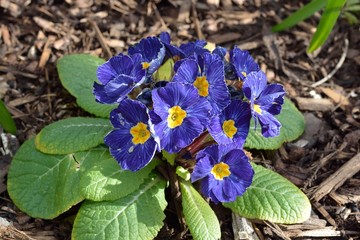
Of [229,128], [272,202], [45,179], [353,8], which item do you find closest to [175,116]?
[229,128]

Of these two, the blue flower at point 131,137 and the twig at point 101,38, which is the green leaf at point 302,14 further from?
the blue flower at point 131,137

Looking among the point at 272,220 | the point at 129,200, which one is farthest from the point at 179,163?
the point at 272,220

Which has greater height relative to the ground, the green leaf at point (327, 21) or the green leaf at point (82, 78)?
the green leaf at point (327, 21)

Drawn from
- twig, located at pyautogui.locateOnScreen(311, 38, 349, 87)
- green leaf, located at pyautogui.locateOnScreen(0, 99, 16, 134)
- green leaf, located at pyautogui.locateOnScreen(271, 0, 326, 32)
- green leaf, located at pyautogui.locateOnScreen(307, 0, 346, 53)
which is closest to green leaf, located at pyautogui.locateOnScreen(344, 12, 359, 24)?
twig, located at pyautogui.locateOnScreen(311, 38, 349, 87)

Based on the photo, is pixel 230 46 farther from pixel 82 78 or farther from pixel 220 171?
pixel 220 171

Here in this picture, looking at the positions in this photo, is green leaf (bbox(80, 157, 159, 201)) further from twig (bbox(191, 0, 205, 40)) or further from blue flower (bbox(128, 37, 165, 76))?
twig (bbox(191, 0, 205, 40))

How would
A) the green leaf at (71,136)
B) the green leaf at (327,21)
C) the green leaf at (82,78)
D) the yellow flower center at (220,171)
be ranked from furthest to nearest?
the green leaf at (327,21)
the green leaf at (82,78)
the green leaf at (71,136)
the yellow flower center at (220,171)

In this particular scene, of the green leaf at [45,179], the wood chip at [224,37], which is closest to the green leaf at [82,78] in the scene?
the green leaf at [45,179]

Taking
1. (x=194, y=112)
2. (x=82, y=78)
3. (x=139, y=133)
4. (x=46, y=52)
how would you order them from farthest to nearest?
(x=46, y=52), (x=82, y=78), (x=139, y=133), (x=194, y=112)
